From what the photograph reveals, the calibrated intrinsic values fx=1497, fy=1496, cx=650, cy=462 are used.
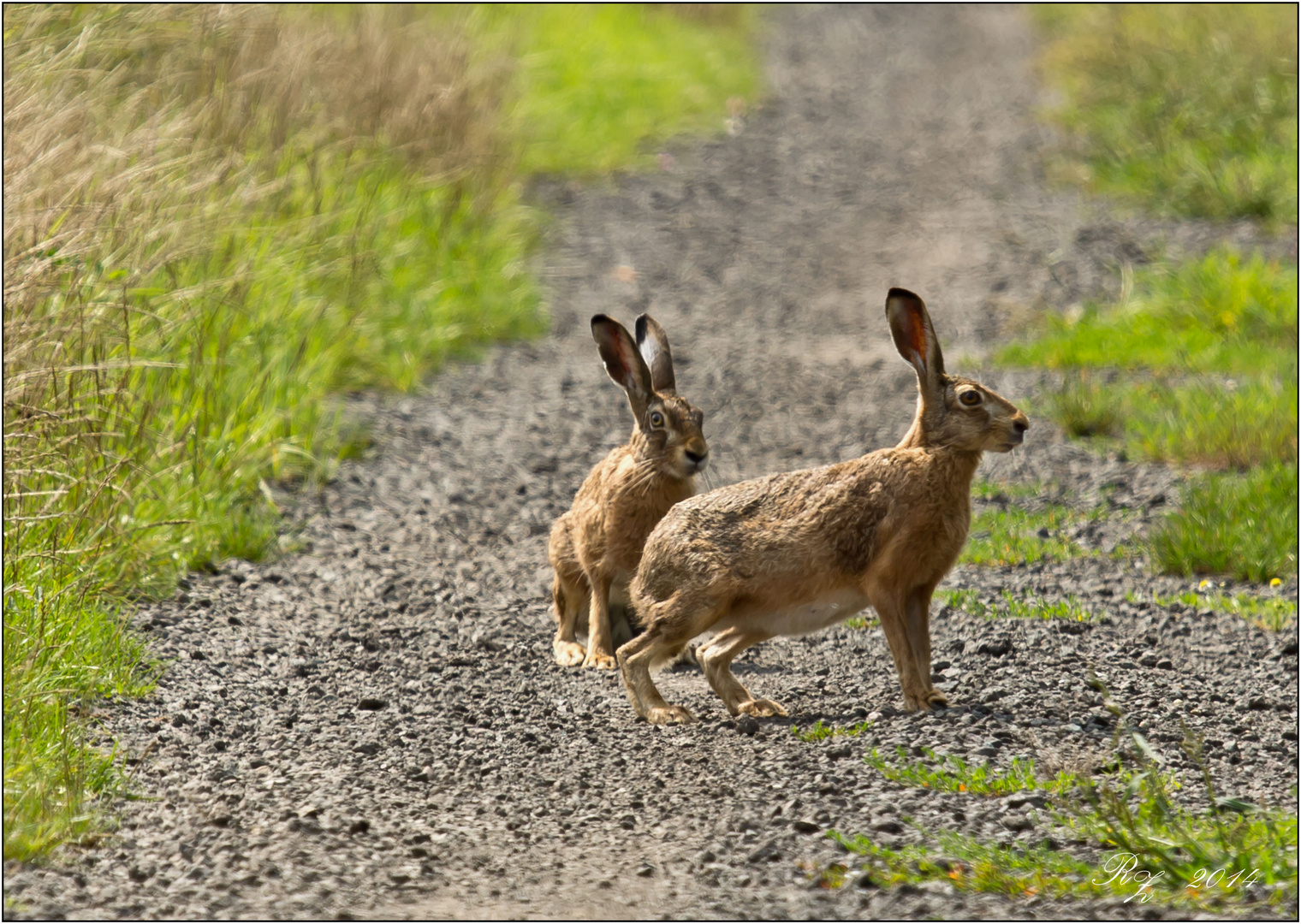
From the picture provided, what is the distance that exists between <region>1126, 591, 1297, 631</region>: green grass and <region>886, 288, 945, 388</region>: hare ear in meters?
1.85

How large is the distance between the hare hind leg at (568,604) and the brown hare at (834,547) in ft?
3.03

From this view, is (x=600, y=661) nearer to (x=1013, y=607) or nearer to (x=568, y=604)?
(x=568, y=604)

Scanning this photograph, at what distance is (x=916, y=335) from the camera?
15.9ft

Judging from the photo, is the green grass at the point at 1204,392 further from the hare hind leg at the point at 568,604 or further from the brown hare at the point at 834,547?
the hare hind leg at the point at 568,604

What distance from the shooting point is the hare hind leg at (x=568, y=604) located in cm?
587

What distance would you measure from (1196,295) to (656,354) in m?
5.99

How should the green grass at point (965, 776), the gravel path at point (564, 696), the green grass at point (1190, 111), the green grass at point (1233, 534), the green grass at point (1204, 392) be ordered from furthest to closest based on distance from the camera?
the green grass at point (1190, 111) < the green grass at point (1204, 392) < the green grass at point (1233, 534) < the green grass at point (965, 776) < the gravel path at point (564, 696)

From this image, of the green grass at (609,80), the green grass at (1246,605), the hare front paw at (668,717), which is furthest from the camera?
the green grass at (609,80)

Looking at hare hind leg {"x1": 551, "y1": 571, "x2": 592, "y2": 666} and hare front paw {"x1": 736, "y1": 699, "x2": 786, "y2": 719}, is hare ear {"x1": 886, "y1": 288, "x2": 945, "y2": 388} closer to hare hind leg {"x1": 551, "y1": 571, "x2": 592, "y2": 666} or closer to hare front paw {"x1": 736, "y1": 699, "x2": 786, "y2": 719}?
hare front paw {"x1": 736, "y1": 699, "x2": 786, "y2": 719}

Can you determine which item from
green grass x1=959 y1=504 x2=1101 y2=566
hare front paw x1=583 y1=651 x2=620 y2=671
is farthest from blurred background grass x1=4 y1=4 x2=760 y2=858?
green grass x1=959 y1=504 x2=1101 y2=566

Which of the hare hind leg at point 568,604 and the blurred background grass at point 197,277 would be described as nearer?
the blurred background grass at point 197,277

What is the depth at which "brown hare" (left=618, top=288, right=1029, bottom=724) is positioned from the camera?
4.72m

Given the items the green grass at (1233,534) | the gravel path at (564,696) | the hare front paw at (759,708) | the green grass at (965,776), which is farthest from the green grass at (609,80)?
the green grass at (965,776)

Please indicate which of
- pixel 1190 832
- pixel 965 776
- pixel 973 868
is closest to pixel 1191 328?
pixel 965 776
